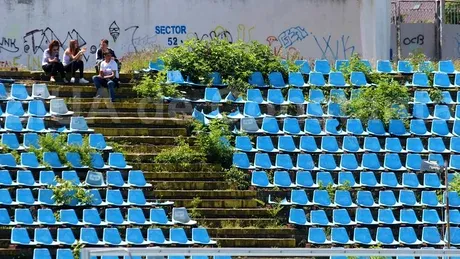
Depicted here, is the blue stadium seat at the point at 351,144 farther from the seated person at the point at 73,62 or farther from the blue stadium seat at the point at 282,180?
the seated person at the point at 73,62

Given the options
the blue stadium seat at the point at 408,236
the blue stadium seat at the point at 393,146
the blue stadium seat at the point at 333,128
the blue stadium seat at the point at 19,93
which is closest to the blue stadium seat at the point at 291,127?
the blue stadium seat at the point at 333,128

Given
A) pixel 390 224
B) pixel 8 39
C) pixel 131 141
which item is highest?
pixel 8 39

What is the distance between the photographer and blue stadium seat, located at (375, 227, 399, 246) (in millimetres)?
24578

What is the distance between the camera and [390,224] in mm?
25078

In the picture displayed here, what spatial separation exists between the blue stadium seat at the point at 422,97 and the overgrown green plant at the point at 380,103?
8.8 inches

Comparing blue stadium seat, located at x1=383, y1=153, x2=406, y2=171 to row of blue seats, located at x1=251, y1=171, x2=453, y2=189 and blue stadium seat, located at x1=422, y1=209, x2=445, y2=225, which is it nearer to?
row of blue seats, located at x1=251, y1=171, x2=453, y2=189

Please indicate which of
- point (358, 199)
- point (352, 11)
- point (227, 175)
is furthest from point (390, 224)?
point (352, 11)

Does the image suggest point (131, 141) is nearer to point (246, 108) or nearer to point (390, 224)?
point (246, 108)

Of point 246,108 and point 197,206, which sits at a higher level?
point 246,108

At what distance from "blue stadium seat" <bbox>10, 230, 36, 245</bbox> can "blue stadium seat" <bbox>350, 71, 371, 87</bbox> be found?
8.24 metres

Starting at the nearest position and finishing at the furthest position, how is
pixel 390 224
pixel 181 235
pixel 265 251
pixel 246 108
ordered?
pixel 265 251 < pixel 181 235 < pixel 390 224 < pixel 246 108

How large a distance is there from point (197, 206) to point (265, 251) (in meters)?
9.36

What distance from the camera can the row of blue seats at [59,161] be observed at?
24.3 metres

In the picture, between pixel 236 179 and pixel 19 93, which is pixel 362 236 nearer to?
pixel 236 179
